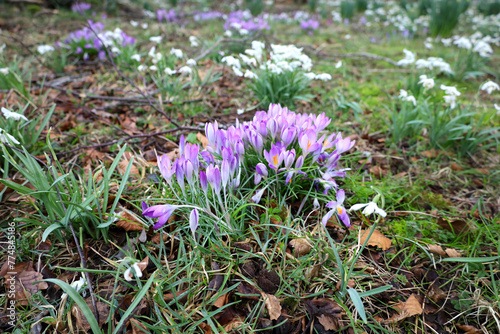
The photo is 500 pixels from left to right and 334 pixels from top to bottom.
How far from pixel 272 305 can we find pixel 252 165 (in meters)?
0.74

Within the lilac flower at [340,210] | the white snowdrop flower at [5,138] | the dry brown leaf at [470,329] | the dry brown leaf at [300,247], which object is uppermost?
the white snowdrop flower at [5,138]

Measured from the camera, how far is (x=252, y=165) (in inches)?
63.2

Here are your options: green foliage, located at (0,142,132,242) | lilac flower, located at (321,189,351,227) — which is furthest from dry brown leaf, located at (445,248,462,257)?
green foliage, located at (0,142,132,242)

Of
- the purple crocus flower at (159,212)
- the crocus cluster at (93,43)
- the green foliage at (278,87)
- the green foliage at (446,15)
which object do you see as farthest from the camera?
the green foliage at (446,15)

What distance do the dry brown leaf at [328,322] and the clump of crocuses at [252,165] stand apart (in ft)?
1.35

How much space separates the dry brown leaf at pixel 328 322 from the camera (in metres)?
1.12

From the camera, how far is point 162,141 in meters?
2.32

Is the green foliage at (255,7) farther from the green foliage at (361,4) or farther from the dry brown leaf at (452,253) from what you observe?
the dry brown leaf at (452,253)

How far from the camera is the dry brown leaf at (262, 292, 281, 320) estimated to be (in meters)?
1.11

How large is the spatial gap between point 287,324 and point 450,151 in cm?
215

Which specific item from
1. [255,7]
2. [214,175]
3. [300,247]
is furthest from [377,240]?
[255,7]

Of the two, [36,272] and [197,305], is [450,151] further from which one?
[36,272]

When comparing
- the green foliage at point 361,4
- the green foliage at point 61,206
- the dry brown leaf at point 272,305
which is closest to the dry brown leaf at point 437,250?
the dry brown leaf at point 272,305

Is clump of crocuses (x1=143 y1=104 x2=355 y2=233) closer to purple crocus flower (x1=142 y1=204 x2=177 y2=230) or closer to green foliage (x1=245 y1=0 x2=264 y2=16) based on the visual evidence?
purple crocus flower (x1=142 y1=204 x2=177 y2=230)
